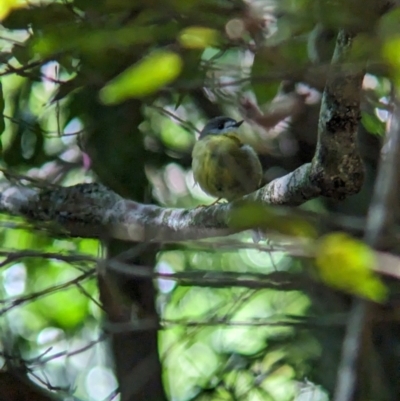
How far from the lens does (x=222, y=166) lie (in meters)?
2.82

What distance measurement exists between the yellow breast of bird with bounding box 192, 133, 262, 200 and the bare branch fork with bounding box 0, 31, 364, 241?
20.2 inches

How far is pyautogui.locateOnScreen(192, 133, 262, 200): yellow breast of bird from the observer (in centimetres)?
279

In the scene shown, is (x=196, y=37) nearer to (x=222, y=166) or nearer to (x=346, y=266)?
(x=346, y=266)

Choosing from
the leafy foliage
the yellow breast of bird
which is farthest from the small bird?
the leafy foliage

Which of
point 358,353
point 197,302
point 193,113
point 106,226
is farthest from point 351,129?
point 197,302

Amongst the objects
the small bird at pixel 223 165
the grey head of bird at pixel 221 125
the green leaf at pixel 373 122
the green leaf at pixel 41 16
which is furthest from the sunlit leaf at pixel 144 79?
the grey head of bird at pixel 221 125

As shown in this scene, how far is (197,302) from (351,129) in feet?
7.64

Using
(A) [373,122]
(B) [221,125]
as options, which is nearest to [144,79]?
(A) [373,122]

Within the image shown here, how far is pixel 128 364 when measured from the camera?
2883 mm

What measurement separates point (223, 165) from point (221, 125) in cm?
27

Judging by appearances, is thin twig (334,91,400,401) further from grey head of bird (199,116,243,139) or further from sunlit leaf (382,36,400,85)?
grey head of bird (199,116,243,139)

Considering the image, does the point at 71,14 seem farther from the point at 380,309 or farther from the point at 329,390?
the point at 329,390

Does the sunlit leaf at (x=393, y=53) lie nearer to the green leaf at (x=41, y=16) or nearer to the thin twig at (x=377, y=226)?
the thin twig at (x=377, y=226)

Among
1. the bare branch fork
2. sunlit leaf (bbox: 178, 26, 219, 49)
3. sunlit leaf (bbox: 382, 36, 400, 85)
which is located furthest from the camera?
the bare branch fork
